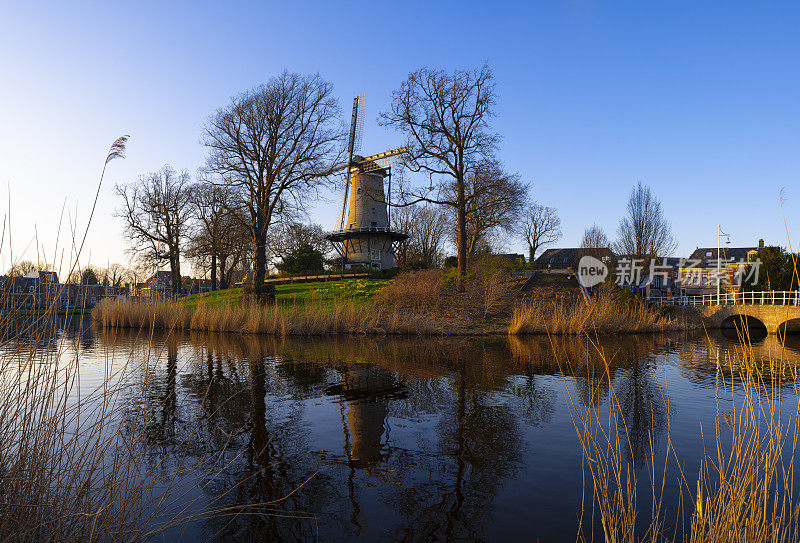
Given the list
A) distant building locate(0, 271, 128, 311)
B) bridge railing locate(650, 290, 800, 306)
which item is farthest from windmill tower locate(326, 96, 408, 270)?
distant building locate(0, 271, 128, 311)

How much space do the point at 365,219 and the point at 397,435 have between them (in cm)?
3547

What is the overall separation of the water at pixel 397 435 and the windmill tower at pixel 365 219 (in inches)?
1103

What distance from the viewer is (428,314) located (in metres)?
20.9

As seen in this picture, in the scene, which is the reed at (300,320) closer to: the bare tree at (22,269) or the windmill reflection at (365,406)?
the windmill reflection at (365,406)

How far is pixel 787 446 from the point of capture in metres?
6.08

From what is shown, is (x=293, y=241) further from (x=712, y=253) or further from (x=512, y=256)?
(x=712, y=253)

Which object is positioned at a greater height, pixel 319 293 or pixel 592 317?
pixel 319 293

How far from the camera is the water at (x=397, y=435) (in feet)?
13.2

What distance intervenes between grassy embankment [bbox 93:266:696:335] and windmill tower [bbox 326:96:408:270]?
50.1 feet

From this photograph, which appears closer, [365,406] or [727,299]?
[365,406]

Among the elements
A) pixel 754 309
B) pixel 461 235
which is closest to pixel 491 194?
pixel 461 235

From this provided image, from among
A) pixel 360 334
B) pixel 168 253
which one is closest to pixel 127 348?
pixel 360 334

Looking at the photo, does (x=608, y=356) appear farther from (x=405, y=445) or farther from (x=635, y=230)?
(x=635, y=230)

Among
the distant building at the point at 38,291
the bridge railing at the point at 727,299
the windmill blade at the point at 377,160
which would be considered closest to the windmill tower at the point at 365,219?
the windmill blade at the point at 377,160
